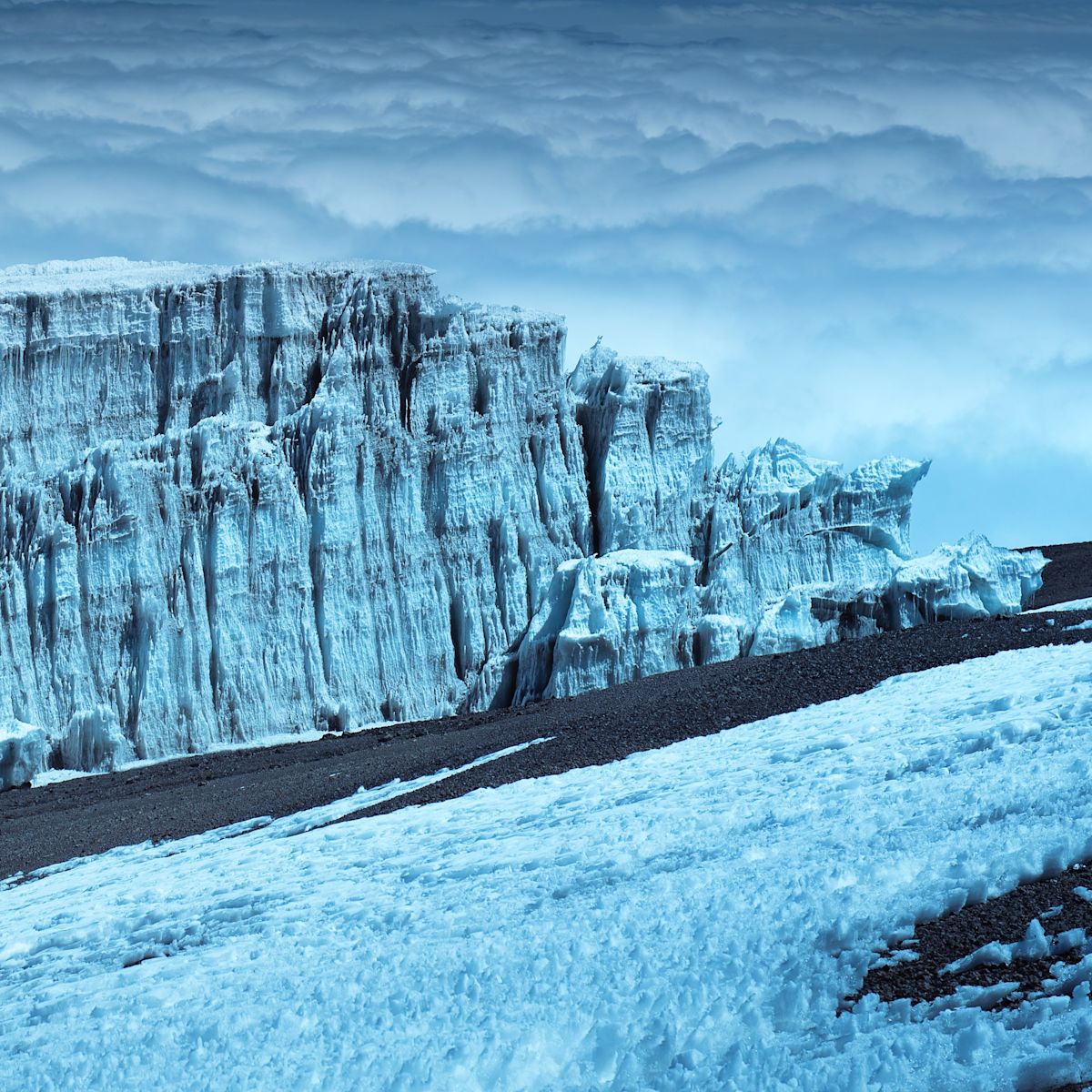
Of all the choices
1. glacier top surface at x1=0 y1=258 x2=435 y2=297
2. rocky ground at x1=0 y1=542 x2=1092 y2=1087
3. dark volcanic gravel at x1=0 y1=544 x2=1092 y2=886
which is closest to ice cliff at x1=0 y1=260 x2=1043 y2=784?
glacier top surface at x1=0 y1=258 x2=435 y2=297

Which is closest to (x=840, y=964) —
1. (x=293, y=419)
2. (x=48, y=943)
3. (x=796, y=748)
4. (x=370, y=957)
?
(x=370, y=957)

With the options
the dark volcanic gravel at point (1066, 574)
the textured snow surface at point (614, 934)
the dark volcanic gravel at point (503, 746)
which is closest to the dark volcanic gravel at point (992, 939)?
the textured snow surface at point (614, 934)

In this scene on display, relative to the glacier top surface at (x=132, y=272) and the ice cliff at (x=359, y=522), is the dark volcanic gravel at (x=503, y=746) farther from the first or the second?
the glacier top surface at (x=132, y=272)

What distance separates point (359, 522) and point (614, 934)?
18.1m

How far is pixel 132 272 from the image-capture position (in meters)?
29.2

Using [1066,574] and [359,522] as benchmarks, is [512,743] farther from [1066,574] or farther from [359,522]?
[1066,574]

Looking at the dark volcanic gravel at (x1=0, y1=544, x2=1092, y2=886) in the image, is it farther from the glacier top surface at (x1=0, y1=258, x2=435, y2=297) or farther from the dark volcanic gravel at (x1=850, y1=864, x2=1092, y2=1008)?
the glacier top surface at (x1=0, y1=258, x2=435, y2=297)

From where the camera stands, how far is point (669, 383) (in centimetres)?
2958

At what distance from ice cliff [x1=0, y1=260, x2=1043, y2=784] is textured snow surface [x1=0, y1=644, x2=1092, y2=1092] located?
37.4 ft

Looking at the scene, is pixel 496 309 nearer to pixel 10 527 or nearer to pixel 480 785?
pixel 10 527

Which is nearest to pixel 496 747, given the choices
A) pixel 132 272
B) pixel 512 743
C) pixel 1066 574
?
pixel 512 743

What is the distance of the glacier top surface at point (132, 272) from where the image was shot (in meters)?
28.0

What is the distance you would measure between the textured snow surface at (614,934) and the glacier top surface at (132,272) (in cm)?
1603

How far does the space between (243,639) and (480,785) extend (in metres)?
11.4
